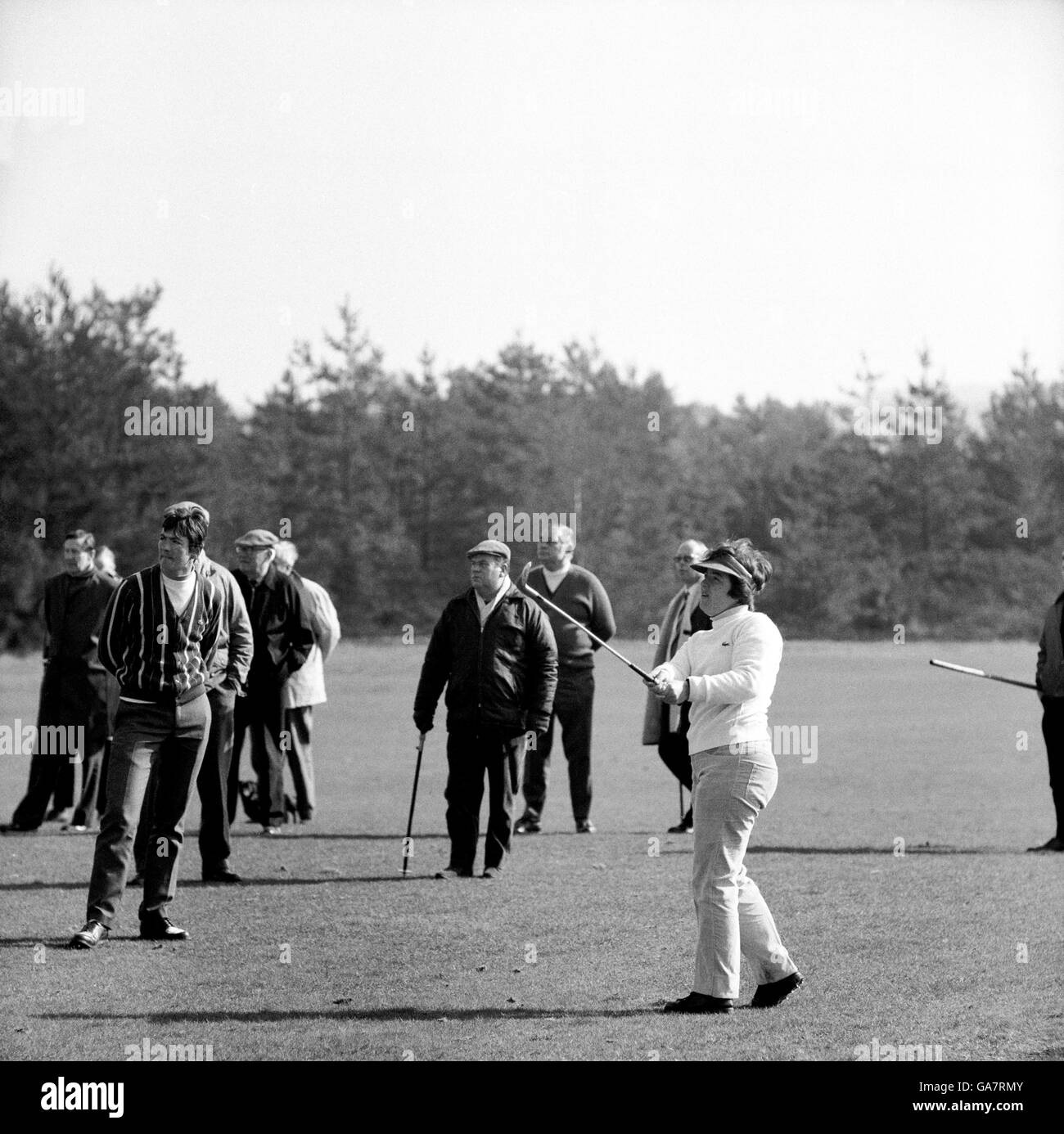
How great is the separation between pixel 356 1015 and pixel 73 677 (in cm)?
725

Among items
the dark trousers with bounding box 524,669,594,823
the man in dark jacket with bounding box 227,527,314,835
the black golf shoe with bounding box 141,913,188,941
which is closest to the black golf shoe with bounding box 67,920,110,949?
the black golf shoe with bounding box 141,913,188,941

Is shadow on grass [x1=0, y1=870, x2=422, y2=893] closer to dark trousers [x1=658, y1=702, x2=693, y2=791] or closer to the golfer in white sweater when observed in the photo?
dark trousers [x1=658, y1=702, x2=693, y2=791]

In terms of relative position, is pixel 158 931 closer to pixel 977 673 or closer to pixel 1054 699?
pixel 977 673

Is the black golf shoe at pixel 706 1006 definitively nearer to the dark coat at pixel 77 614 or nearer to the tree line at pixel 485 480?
the dark coat at pixel 77 614

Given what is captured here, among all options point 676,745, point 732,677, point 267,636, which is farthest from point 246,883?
point 732,677

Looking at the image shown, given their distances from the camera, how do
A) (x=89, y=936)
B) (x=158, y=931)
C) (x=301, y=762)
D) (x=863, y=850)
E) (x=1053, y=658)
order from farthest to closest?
(x=301, y=762), (x=863, y=850), (x=1053, y=658), (x=158, y=931), (x=89, y=936)

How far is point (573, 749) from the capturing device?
14.8 meters

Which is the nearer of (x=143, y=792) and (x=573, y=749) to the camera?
(x=143, y=792)

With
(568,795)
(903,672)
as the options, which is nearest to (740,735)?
(568,795)

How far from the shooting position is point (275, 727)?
13977 mm

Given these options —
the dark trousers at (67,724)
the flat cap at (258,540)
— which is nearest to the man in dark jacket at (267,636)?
the flat cap at (258,540)

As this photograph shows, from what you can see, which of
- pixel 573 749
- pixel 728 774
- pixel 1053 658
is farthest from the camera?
pixel 573 749

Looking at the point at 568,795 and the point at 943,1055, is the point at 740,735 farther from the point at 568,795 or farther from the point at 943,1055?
the point at 568,795

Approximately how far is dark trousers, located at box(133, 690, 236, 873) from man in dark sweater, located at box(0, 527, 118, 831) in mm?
2801
